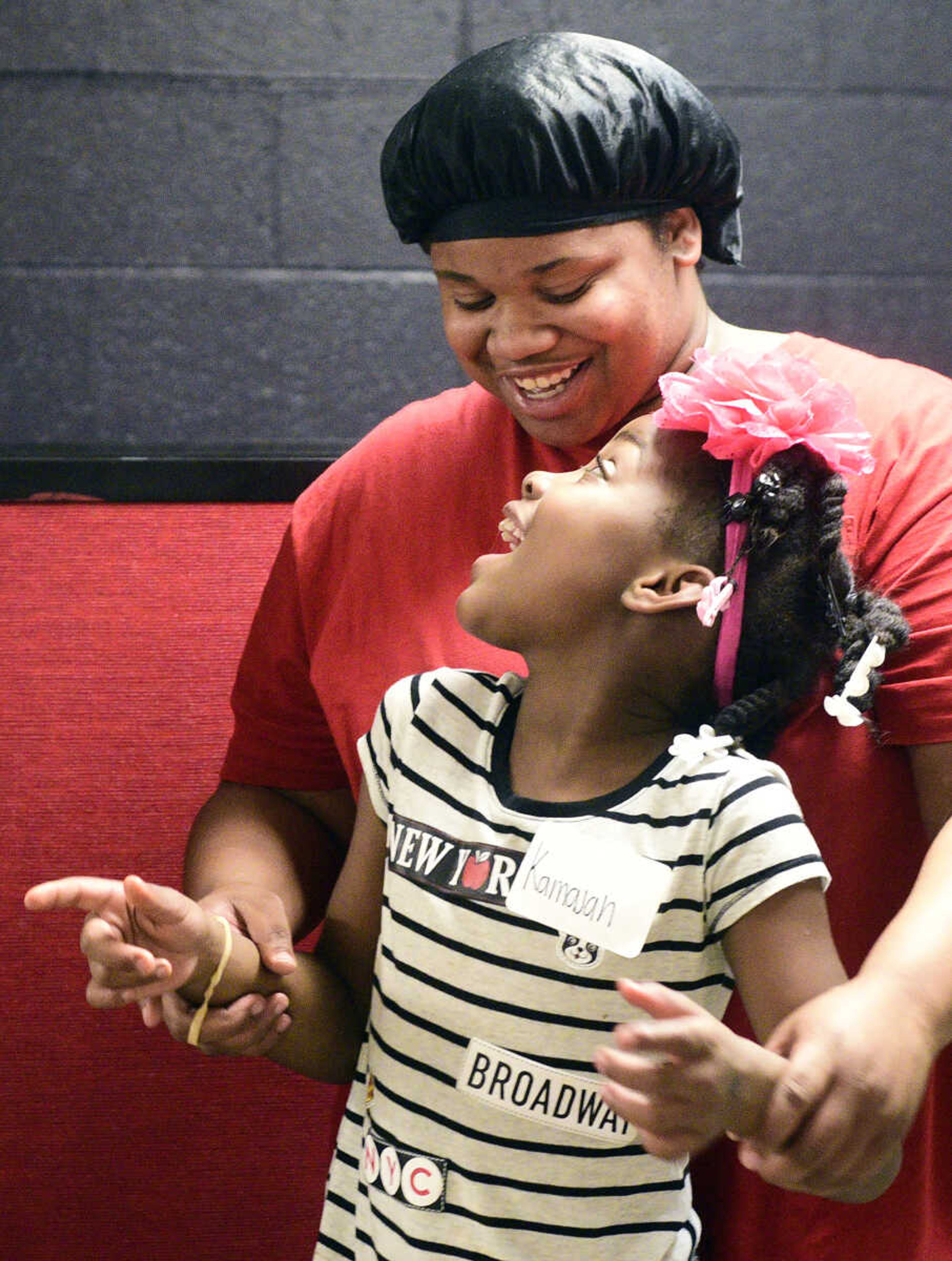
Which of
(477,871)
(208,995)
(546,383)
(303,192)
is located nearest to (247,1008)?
(208,995)

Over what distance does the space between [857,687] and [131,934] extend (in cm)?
56

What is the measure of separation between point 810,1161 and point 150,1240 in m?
1.27

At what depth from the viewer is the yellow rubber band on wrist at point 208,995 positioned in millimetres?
1163

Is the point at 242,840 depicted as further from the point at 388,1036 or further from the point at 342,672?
the point at 388,1036

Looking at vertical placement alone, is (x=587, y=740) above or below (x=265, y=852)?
above

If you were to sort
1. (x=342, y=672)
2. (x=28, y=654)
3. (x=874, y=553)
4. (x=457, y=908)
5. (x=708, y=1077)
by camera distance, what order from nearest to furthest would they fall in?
(x=708, y=1077), (x=457, y=908), (x=874, y=553), (x=342, y=672), (x=28, y=654)

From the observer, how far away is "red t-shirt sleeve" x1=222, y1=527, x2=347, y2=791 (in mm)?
1565

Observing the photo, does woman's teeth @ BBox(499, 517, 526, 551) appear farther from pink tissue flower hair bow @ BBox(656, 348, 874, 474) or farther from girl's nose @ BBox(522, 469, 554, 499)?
pink tissue flower hair bow @ BBox(656, 348, 874, 474)

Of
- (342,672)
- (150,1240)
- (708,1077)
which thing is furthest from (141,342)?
(708,1077)

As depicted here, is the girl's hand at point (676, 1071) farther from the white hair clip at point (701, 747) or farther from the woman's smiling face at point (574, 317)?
the woman's smiling face at point (574, 317)

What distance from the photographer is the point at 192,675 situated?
6.29 ft

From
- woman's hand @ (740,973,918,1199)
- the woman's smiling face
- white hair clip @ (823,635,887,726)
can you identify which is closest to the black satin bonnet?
the woman's smiling face

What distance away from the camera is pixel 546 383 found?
4.56 ft

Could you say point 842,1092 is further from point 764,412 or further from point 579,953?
point 764,412
